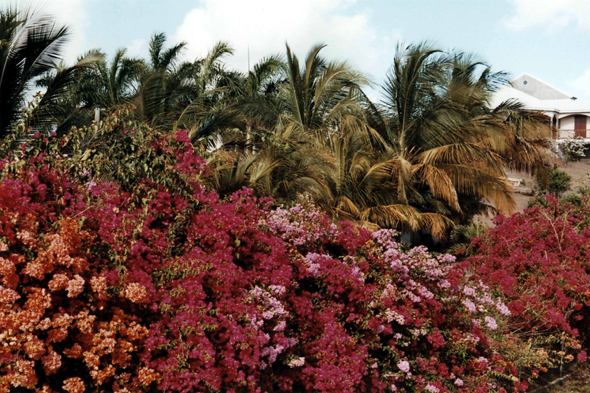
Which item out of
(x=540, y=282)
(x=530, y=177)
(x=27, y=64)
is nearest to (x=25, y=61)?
(x=27, y=64)

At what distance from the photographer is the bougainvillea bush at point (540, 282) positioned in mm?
8680

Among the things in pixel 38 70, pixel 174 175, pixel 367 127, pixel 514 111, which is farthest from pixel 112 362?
pixel 514 111

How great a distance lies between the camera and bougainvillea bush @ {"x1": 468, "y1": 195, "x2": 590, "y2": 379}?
868 centimetres

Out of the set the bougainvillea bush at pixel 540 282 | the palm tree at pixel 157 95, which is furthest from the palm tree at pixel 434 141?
the palm tree at pixel 157 95

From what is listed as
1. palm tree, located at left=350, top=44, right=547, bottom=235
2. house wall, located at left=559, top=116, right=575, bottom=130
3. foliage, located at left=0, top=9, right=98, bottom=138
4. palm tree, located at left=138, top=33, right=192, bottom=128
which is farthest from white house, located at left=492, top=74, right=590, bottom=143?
foliage, located at left=0, top=9, right=98, bottom=138

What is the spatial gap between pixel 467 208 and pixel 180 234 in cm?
1282

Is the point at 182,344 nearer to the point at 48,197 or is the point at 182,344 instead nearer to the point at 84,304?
the point at 84,304

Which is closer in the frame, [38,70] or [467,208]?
[38,70]

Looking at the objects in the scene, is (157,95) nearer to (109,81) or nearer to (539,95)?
(109,81)

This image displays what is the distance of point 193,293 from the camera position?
522 cm

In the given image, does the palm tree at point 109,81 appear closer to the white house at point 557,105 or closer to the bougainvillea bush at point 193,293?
the bougainvillea bush at point 193,293

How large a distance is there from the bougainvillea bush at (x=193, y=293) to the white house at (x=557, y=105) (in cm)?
3201

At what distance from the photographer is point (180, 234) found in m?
6.04

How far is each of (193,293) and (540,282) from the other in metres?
6.19
